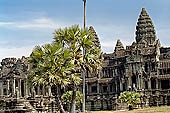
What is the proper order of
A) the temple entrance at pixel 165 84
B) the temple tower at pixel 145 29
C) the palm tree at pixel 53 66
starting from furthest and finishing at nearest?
the temple tower at pixel 145 29, the temple entrance at pixel 165 84, the palm tree at pixel 53 66

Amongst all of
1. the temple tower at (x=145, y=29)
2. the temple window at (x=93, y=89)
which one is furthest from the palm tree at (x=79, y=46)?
the temple tower at (x=145, y=29)

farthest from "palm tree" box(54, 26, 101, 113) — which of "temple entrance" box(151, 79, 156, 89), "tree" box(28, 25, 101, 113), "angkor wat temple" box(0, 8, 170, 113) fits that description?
"temple entrance" box(151, 79, 156, 89)

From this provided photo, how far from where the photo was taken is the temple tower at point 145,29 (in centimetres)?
10181

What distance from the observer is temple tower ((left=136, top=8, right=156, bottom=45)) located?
334ft

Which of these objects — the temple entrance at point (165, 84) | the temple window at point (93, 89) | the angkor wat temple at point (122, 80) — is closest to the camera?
the angkor wat temple at point (122, 80)

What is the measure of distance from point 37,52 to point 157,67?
Answer: 51.0 meters

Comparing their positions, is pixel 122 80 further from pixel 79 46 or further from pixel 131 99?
pixel 79 46

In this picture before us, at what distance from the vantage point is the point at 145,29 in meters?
102

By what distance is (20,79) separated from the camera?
78.2 metres

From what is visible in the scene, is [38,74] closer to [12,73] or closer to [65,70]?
[65,70]

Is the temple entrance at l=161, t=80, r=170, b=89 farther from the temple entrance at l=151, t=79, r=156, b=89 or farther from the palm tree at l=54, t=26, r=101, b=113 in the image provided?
the palm tree at l=54, t=26, r=101, b=113

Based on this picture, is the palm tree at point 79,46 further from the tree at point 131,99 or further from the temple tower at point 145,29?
the temple tower at point 145,29

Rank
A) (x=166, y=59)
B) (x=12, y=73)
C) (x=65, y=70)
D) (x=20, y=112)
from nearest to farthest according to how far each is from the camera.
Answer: (x=65, y=70)
(x=20, y=112)
(x=12, y=73)
(x=166, y=59)

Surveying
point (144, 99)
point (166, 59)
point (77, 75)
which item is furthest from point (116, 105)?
point (77, 75)
